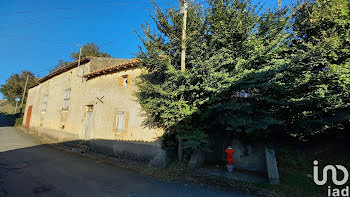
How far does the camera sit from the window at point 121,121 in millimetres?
8082

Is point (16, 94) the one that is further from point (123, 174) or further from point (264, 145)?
point (264, 145)

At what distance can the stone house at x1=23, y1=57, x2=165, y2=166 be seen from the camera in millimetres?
7597

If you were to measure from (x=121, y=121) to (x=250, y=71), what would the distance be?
6.59 m

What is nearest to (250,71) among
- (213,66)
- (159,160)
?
(213,66)

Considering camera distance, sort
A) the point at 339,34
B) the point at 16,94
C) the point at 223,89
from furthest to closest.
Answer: the point at 16,94, the point at 339,34, the point at 223,89

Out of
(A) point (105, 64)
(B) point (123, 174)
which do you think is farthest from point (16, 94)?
(B) point (123, 174)

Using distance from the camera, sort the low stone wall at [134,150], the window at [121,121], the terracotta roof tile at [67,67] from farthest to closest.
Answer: the terracotta roof tile at [67,67] < the window at [121,121] < the low stone wall at [134,150]

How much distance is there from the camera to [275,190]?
4.45 metres

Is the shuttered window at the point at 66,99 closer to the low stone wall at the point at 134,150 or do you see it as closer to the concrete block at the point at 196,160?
the low stone wall at the point at 134,150

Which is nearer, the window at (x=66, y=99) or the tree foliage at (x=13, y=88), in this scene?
the window at (x=66, y=99)

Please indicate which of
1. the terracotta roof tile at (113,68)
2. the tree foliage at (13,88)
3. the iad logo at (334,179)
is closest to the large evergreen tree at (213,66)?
the terracotta roof tile at (113,68)

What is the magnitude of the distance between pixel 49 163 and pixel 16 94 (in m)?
32.6

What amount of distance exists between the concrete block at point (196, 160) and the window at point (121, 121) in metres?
3.87

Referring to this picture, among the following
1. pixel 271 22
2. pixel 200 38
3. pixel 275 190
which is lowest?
pixel 275 190
